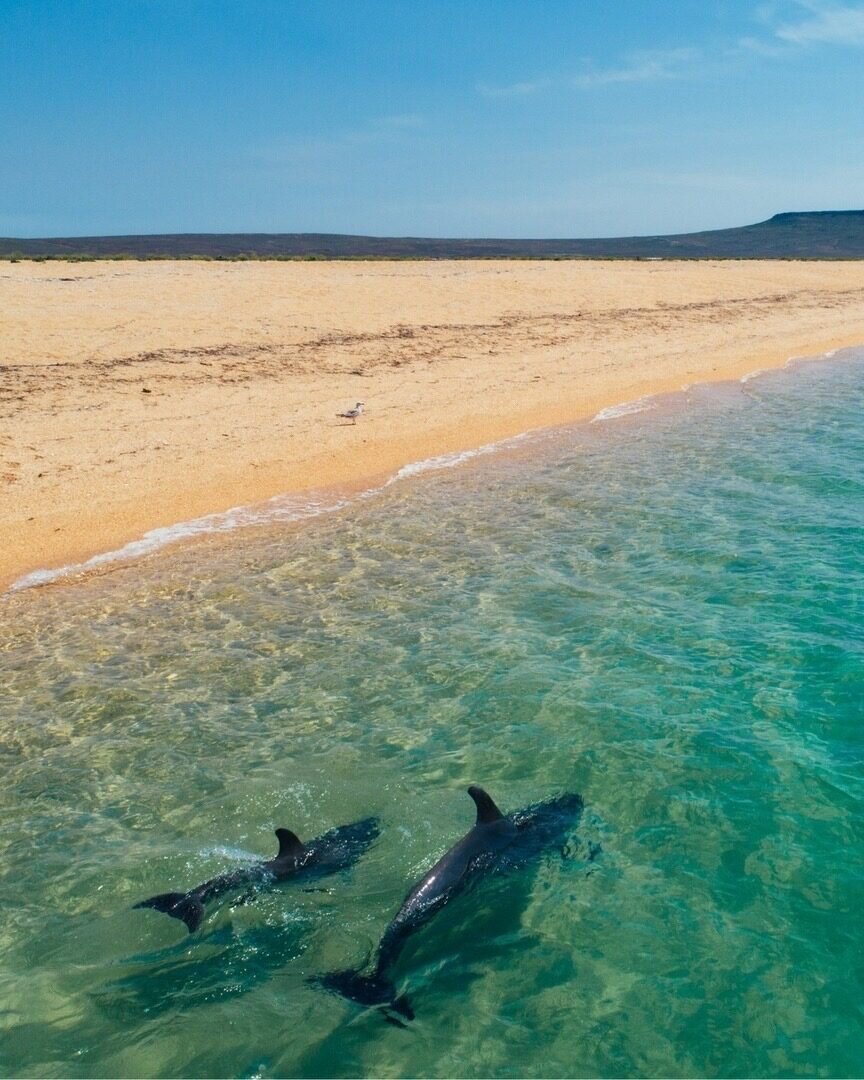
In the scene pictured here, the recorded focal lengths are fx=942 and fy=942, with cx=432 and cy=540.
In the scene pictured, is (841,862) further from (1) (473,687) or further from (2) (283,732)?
(2) (283,732)

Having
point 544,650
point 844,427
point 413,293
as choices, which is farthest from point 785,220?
point 544,650

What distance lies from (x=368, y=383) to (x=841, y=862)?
12637 millimetres

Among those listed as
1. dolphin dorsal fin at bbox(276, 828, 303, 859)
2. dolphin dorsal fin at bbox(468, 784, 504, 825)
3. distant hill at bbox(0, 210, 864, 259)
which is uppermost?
distant hill at bbox(0, 210, 864, 259)

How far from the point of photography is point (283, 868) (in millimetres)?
4777

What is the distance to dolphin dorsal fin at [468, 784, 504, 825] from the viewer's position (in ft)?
15.3

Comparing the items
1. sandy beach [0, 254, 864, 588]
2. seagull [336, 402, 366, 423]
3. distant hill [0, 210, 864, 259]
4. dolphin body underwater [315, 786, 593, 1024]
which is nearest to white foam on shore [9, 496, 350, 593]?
sandy beach [0, 254, 864, 588]

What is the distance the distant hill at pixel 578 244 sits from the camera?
5794cm

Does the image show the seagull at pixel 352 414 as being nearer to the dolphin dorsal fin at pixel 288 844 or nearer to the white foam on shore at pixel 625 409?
the white foam on shore at pixel 625 409

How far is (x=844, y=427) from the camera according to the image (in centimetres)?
1527

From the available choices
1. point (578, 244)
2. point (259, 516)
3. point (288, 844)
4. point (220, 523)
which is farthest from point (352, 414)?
point (578, 244)

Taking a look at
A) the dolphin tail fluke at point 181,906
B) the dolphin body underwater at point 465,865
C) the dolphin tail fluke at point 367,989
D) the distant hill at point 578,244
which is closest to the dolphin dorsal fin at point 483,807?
the dolphin body underwater at point 465,865

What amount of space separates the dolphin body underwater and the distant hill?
5108cm

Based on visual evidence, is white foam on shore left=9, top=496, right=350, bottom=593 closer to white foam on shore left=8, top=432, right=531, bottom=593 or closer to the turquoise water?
white foam on shore left=8, top=432, right=531, bottom=593

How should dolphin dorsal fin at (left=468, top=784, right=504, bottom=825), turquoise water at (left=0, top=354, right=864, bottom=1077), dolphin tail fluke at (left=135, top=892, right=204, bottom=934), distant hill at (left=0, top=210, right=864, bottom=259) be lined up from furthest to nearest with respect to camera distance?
1. distant hill at (left=0, top=210, right=864, bottom=259)
2. dolphin dorsal fin at (left=468, top=784, right=504, bottom=825)
3. dolphin tail fluke at (left=135, top=892, right=204, bottom=934)
4. turquoise water at (left=0, top=354, right=864, bottom=1077)
